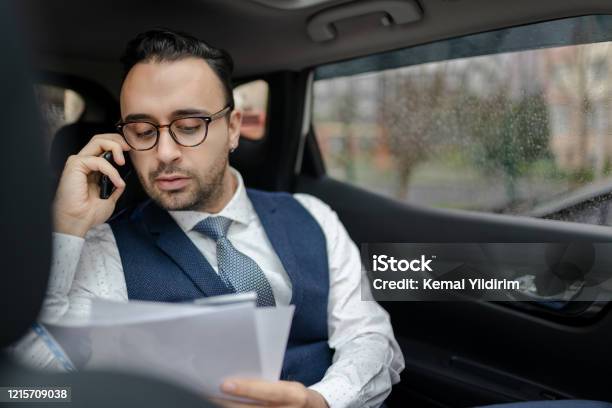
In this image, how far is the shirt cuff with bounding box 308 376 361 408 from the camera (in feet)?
4.52

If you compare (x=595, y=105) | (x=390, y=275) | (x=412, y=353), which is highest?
(x=595, y=105)

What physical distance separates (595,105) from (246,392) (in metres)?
1.43

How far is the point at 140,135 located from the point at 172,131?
9 cm

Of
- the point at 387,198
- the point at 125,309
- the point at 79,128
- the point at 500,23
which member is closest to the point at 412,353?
the point at 387,198

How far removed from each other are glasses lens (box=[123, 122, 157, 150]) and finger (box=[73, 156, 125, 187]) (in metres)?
0.14

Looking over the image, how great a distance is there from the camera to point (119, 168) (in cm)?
155

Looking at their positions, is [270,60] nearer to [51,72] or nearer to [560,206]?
[51,72]

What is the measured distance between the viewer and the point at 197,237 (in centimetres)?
161

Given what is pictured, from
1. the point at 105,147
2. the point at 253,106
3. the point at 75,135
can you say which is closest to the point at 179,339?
the point at 105,147

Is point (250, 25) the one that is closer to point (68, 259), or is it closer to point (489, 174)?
point (489, 174)

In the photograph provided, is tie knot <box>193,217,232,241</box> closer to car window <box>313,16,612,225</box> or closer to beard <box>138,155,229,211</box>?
beard <box>138,155,229,211</box>

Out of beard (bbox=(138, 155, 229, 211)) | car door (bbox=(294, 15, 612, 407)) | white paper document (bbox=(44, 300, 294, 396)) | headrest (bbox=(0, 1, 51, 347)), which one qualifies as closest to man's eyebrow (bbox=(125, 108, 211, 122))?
beard (bbox=(138, 155, 229, 211))

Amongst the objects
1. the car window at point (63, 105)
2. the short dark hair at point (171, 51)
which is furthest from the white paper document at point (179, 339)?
the car window at point (63, 105)

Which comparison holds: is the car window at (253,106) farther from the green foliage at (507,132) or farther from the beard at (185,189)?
the beard at (185,189)
